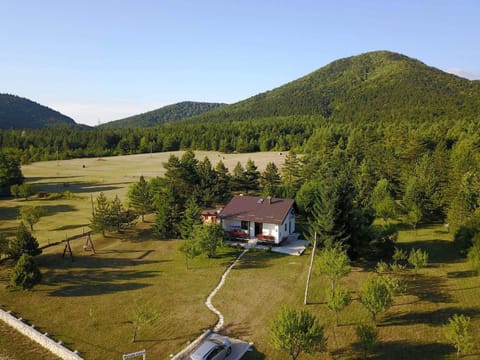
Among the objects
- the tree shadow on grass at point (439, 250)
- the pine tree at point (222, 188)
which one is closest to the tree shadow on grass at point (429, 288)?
the tree shadow on grass at point (439, 250)

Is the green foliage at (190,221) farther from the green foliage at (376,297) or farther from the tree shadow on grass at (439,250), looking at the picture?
the tree shadow on grass at (439,250)

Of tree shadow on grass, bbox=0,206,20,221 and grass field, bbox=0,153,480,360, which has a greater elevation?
tree shadow on grass, bbox=0,206,20,221

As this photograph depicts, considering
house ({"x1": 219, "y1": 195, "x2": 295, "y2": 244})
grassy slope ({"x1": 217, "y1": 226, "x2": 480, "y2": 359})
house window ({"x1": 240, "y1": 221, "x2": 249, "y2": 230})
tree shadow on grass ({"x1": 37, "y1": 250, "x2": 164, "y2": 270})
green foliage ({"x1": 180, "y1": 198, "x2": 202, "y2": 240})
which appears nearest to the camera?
grassy slope ({"x1": 217, "y1": 226, "x2": 480, "y2": 359})

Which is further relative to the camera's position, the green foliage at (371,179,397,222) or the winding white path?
the green foliage at (371,179,397,222)

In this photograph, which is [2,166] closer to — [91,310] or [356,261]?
[91,310]

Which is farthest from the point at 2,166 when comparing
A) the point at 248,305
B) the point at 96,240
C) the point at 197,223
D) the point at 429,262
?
the point at 429,262

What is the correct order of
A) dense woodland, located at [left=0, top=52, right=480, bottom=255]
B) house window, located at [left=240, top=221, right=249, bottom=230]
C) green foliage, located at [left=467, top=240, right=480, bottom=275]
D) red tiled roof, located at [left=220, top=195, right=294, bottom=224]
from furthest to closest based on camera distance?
dense woodland, located at [left=0, top=52, right=480, bottom=255] → house window, located at [left=240, top=221, right=249, bottom=230] → red tiled roof, located at [left=220, top=195, right=294, bottom=224] → green foliage, located at [left=467, top=240, right=480, bottom=275]

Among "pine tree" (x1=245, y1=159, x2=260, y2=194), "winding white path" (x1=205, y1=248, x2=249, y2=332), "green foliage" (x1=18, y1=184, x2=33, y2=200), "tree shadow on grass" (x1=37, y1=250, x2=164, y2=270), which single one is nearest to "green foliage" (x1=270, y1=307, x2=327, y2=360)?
"winding white path" (x1=205, y1=248, x2=249, y2=332)

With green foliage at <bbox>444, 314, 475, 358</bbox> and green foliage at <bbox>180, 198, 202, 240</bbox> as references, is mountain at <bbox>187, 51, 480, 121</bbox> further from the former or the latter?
green foliage at <bbox>444, 314, 475, 358</bbox>
